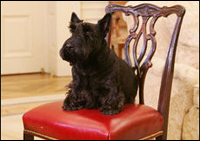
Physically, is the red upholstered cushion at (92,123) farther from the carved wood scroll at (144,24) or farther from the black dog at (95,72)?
the carved wood scroll at (144,24)

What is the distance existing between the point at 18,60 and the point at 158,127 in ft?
13.1

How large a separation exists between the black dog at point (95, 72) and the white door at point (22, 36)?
3.83m

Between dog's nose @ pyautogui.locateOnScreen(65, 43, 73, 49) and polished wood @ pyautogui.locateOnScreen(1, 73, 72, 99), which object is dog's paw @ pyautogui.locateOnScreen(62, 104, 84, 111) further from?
polished wood @ pyautogui.locateOnScreen(1, 73, 72, 99)

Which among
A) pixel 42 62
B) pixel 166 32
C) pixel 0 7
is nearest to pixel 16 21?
pixel 0 7

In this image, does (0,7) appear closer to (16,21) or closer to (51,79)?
(16,21)

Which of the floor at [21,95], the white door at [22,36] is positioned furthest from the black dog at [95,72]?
the white door at [22,36]

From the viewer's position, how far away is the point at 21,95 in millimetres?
4480

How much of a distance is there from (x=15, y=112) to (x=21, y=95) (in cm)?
58

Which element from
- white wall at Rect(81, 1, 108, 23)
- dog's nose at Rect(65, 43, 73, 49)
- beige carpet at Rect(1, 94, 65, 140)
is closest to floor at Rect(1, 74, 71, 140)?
beige carpet at Rect(1, 94, 65, 140)

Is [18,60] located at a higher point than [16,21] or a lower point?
lower

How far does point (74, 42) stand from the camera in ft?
5.47

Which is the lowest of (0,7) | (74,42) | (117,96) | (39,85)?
(39,85)

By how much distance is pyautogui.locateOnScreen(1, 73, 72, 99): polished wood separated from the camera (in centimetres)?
459

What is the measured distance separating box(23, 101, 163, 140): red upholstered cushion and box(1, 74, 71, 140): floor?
1.14 meters
